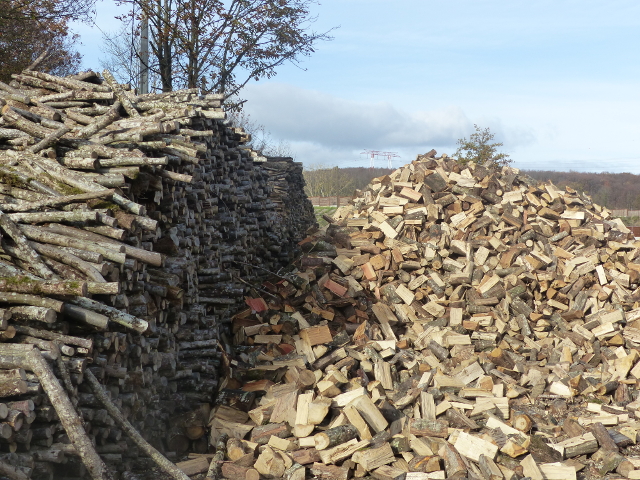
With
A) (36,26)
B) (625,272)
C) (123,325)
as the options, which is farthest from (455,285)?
(36,26)

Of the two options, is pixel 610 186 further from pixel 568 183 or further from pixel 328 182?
pixel 328 182

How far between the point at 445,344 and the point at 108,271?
5.33 m

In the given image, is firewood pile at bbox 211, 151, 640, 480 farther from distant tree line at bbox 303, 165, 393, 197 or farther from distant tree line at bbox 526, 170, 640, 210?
distant tree line at bbox 526, 170, 640, 210

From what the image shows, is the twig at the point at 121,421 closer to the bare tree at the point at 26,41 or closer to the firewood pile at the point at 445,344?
the firewood pile at the point at 445,344

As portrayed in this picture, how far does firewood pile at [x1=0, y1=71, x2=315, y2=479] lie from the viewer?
407cm

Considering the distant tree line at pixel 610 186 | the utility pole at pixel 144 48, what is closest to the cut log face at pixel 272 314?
the utility pole at pixel 144 48

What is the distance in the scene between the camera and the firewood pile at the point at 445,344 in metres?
6.02

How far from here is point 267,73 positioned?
18.1 meters

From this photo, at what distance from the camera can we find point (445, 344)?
28.5 ft

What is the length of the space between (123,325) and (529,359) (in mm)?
6333

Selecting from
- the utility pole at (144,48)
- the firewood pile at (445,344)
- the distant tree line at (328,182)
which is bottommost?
the firewood pile at (445,344)

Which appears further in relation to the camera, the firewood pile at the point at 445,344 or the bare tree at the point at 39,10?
the bare tree at the point at 39,10

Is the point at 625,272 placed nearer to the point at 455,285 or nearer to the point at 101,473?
the point at 455,285

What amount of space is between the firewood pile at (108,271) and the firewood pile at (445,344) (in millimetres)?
734
